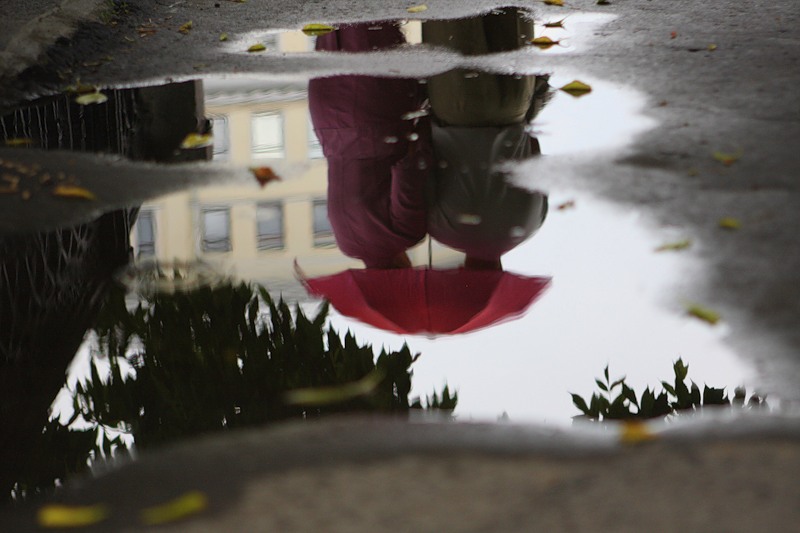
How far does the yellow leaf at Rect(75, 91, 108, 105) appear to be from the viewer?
16.4 ft

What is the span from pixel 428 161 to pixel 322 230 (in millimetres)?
686

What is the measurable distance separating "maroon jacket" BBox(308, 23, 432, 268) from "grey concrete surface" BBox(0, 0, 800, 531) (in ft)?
1.50

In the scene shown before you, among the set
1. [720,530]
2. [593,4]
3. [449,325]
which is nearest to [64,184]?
[449,325]

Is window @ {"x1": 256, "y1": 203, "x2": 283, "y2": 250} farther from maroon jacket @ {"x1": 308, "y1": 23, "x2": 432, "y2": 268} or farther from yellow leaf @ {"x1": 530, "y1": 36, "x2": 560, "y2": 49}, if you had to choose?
yellow leaf @ {"x1": 530, "y1": 36, "x2": 560, "y2": 49}

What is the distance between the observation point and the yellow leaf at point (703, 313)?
2662 mm

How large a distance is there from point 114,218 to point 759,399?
232 centimetres

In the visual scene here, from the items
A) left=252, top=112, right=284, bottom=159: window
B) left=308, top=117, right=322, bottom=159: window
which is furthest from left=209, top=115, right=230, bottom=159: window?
left=308, top=117, right=322, bottom=159: window

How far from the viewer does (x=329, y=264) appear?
3.34 m

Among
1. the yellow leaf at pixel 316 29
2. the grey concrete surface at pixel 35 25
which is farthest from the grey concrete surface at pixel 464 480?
the yellow leaf at pixel 316 29

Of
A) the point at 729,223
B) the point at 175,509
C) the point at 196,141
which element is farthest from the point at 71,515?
the point at 196,141

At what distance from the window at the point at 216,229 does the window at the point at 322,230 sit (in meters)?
0.32

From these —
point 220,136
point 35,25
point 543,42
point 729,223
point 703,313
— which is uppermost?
point 35,25

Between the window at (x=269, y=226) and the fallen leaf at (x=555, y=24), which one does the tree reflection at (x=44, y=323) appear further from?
the fallen leaf at (x=555, y=24)

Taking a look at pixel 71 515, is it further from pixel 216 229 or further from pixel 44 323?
pixel 216 229
